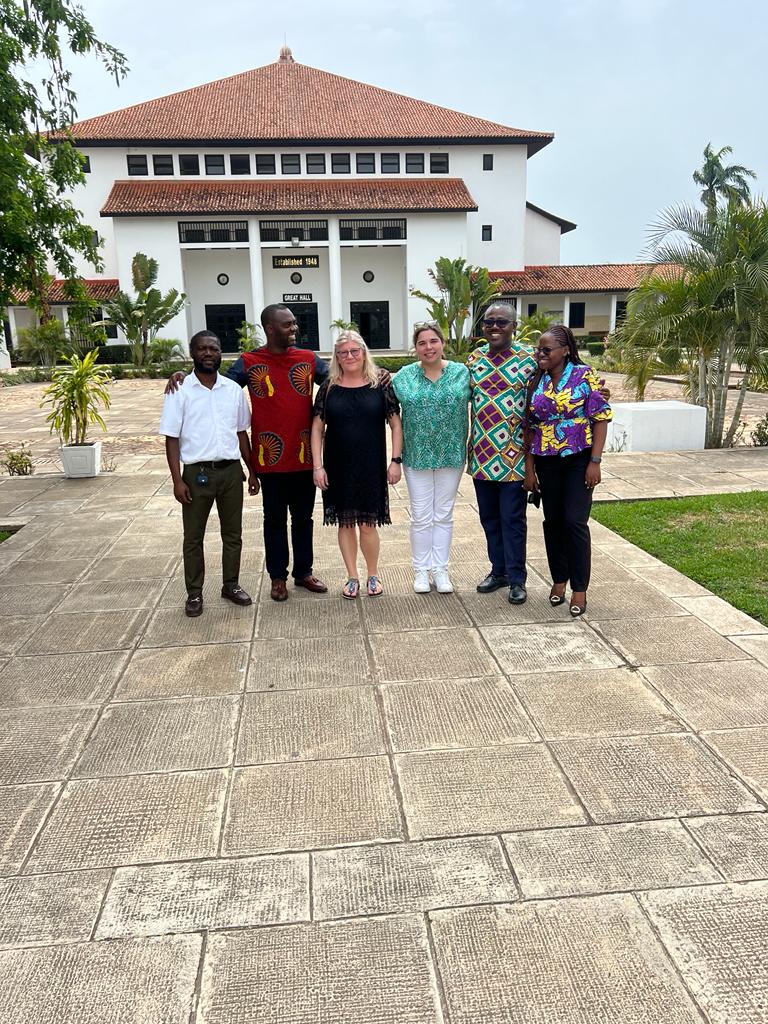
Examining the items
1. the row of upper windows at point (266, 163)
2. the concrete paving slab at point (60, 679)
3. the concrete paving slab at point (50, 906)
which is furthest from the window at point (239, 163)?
the concrete paving slab at point (50, 906)

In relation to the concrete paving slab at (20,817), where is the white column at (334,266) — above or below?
above

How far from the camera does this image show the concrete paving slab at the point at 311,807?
9.59 feet

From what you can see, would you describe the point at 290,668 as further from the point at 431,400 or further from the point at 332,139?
the point at 332,139

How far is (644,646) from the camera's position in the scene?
15.0ft

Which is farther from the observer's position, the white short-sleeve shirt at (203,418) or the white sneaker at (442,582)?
the white sneaker at (442,582)

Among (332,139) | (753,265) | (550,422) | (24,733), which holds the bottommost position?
Result: (24,733)

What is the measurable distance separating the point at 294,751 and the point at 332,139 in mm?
40404

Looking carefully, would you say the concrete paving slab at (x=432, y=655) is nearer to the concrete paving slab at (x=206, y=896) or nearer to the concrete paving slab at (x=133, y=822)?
the concrete paving slab at (x=133, y=822)

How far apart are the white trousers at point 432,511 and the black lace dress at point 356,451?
204 mm

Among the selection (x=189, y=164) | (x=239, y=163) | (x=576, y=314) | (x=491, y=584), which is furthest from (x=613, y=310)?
(x=491, y=584)

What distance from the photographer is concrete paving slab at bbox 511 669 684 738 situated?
365 cm

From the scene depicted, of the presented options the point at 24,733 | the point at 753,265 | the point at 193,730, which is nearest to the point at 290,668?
the point at 193,730

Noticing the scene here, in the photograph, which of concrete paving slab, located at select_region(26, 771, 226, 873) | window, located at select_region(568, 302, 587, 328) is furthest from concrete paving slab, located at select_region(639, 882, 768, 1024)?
window, located at select_region(568, 302, 587, 328)

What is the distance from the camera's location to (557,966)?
91.4 inches
